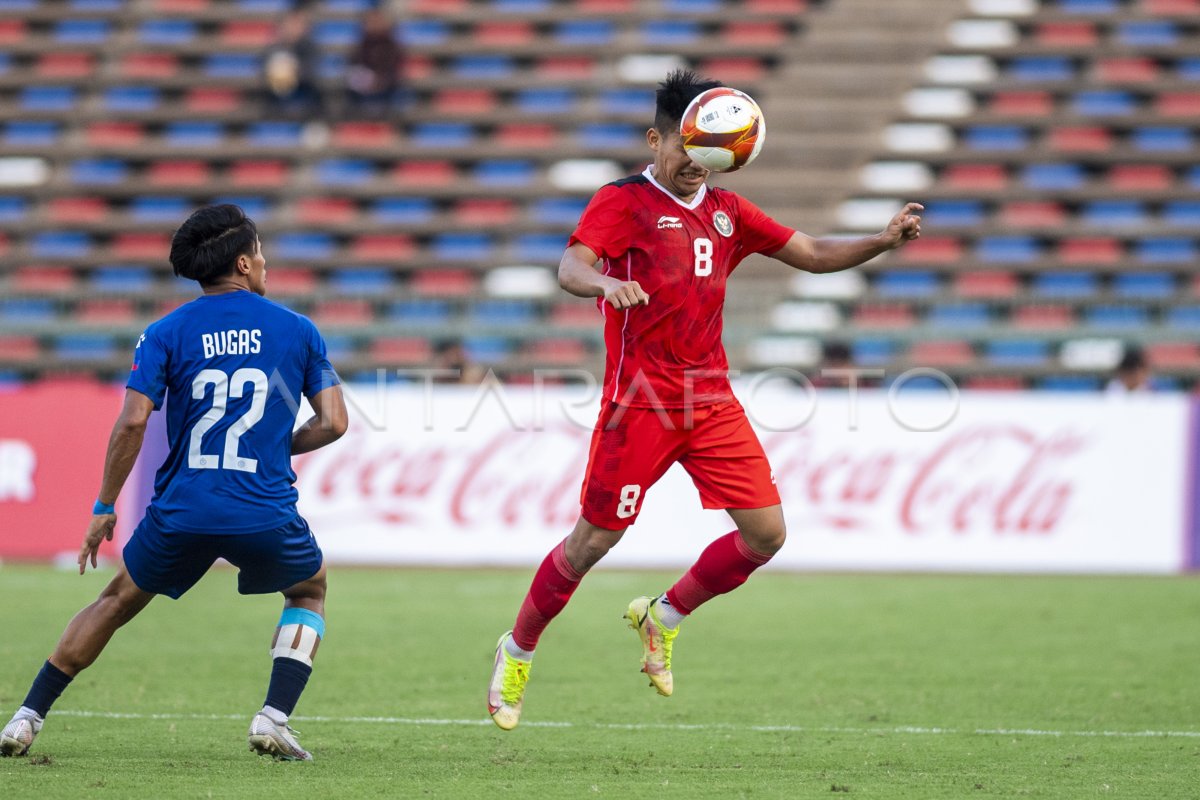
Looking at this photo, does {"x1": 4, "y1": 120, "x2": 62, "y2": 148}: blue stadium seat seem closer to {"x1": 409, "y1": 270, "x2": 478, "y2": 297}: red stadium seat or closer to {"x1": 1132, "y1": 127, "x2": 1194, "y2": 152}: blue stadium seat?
{"x1": 409, "y1": 270, "x2": 478, "y2": 297}: red stadium seat

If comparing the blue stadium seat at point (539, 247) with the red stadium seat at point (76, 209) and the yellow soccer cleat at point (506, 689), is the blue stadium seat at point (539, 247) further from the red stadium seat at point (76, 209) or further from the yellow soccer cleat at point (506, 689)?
the yellow soccer cleat at point (506, 689)

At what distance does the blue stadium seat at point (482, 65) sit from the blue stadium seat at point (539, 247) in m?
4.08

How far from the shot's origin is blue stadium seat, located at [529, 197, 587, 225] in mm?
22891

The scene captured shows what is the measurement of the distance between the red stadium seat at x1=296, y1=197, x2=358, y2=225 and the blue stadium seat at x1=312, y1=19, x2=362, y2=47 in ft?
11.0

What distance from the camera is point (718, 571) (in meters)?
6.70

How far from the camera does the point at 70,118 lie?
25281mm

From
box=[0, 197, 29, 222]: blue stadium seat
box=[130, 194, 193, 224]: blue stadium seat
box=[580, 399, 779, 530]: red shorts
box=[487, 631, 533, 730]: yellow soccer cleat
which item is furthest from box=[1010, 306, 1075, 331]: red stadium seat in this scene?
box=[0, 197, 29, 222]: blue stadium seat

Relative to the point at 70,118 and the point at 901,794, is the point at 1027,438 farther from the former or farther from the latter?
the point at 70,118

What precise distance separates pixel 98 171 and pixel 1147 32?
16.7m

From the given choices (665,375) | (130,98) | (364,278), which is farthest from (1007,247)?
(665,375)

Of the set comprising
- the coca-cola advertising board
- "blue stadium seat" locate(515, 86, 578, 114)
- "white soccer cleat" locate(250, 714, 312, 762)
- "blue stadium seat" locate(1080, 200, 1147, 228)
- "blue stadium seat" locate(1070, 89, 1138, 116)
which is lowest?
"white soccer cleat" locate(250, 714, 312, 762)

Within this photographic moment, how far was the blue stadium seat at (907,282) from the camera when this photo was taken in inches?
851

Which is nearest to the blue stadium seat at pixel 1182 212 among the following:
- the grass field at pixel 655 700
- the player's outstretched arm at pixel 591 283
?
the grass field at pixel 655 700

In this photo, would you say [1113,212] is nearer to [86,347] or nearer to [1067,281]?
[1067,281]
